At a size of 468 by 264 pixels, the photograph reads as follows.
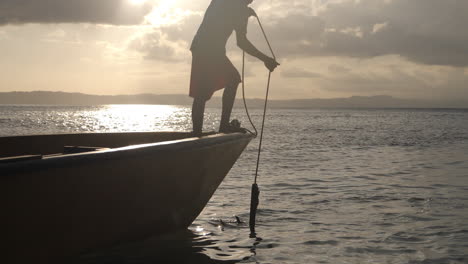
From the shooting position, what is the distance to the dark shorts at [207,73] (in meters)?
6.13

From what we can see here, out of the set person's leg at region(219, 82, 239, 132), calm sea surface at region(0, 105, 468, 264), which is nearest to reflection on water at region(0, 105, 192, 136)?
calm sea surface at region(0, 105, 468, 264)

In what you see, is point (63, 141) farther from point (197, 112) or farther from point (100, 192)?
point (100, 192)

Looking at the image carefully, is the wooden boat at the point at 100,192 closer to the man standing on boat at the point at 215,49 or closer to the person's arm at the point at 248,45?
the man standing on boat at the point at 215,49

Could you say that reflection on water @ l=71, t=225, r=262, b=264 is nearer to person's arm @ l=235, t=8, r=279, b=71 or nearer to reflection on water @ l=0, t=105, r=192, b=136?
person's arm @ l=235, t=8, r=279, b=71

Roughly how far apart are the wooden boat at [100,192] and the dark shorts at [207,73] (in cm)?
57

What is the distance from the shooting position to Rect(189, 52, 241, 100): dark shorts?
20.1 ft

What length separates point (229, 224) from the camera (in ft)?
23.7

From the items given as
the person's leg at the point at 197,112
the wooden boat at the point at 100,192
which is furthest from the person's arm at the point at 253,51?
the wooden boat at the point at 100,192

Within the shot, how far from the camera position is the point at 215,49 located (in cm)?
609

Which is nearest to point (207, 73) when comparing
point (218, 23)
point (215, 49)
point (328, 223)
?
point (215, 49)

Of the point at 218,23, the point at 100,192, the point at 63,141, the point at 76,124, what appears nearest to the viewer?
the point at 100,192

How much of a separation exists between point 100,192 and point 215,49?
2312mm

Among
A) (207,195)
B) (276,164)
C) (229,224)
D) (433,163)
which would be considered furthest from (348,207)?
(433,163)

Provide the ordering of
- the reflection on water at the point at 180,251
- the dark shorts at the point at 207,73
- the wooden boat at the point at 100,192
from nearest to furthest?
the wooden boat at the point at 100,192, the reflection on water at the point at 180,251, the dark shorts at the point at 207,73
